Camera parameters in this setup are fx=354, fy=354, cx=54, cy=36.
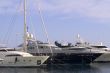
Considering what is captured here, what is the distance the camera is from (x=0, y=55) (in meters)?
65.3

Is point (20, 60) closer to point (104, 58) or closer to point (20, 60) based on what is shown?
point (20, 60)

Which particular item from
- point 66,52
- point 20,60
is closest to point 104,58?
point 66,52

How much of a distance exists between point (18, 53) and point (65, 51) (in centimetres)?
2228

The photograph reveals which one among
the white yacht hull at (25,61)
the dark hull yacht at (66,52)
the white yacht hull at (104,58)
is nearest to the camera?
the white yacht hull at (25,61)

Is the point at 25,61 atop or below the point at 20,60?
below

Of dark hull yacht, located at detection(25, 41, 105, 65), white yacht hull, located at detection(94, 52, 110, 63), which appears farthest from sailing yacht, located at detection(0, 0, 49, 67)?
white yacht hull, located at detection(94, 52, 110, 63)

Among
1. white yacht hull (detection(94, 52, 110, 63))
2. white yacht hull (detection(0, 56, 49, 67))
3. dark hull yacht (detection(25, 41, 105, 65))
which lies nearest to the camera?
white yacht hull (detection(0, 56, 49, 67))

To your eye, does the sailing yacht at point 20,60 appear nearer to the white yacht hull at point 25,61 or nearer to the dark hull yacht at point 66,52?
the white yacht hull at point 25,61

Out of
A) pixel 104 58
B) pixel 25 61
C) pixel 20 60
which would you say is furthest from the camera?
pixel 104 58

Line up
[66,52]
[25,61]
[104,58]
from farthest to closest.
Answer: [104,58] < [66,52] < [25,61]

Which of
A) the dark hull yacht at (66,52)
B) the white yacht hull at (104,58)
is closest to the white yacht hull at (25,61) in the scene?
the dark hull yacht at (66,52)

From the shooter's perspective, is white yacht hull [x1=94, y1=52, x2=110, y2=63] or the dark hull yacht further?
white yacht hull [x1=94, y1=52, x2=110, y2=63]

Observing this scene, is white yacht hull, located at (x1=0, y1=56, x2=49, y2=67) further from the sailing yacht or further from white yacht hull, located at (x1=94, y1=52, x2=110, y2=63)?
white yacht hull, located at (x1=94, y1=52, x2=110, y2=63)

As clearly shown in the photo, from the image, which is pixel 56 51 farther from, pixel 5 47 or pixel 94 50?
pixel 5 47
